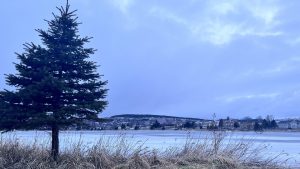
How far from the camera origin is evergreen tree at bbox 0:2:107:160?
12.7 m

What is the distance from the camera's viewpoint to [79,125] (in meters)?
13.3

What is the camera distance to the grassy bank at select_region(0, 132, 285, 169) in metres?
13.0

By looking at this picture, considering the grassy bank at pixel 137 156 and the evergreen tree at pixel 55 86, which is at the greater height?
the evergreen tree at pixel 55 86

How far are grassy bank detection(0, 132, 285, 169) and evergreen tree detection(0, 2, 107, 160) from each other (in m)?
0.66

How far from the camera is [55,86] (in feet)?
41.4

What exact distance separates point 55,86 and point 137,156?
2.83m

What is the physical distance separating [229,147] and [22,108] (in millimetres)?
6130

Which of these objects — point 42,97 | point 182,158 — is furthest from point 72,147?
point 182,158

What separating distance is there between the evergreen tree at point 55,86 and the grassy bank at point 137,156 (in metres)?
0.66

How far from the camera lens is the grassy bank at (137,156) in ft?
42.5

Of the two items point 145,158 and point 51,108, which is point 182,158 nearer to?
point 145,158

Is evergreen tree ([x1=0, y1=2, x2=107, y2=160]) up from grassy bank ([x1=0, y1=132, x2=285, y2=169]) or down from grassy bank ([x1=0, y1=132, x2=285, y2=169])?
up

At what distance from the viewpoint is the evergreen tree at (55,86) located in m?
12.7

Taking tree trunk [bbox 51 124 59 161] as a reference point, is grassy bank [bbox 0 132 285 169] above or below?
below
